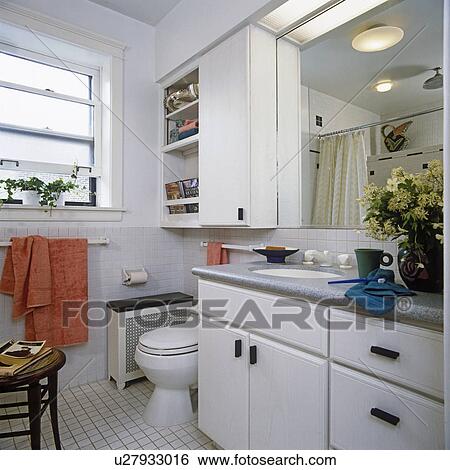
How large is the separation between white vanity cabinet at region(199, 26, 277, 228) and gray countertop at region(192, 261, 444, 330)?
0.36 meters

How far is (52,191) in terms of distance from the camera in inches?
83.8

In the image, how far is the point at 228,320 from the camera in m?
Answer: 1.47

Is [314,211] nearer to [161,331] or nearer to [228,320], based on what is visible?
[228,320]

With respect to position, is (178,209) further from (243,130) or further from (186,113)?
(243,130)

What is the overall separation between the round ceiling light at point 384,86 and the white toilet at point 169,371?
4.88 feet

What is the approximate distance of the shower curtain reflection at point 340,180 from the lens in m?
1.68

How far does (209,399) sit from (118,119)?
1862 millimetres

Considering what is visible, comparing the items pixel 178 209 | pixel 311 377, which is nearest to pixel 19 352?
pixel 311 377

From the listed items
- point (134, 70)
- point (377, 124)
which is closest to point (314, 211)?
point (377, 124)

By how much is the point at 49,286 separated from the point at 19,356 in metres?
0.62

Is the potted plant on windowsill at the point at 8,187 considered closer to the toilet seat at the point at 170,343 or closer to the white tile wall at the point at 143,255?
the white tile wall at the point at 143,255

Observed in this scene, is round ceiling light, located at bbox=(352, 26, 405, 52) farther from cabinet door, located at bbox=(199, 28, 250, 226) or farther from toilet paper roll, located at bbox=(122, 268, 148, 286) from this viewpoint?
toilet paper roll, located at bbox=(122, 268, 148, 286)

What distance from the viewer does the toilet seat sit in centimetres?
174

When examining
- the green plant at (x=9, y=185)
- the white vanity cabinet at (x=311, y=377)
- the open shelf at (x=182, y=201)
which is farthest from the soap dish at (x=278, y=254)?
the green plant at (x=9, y=185)
